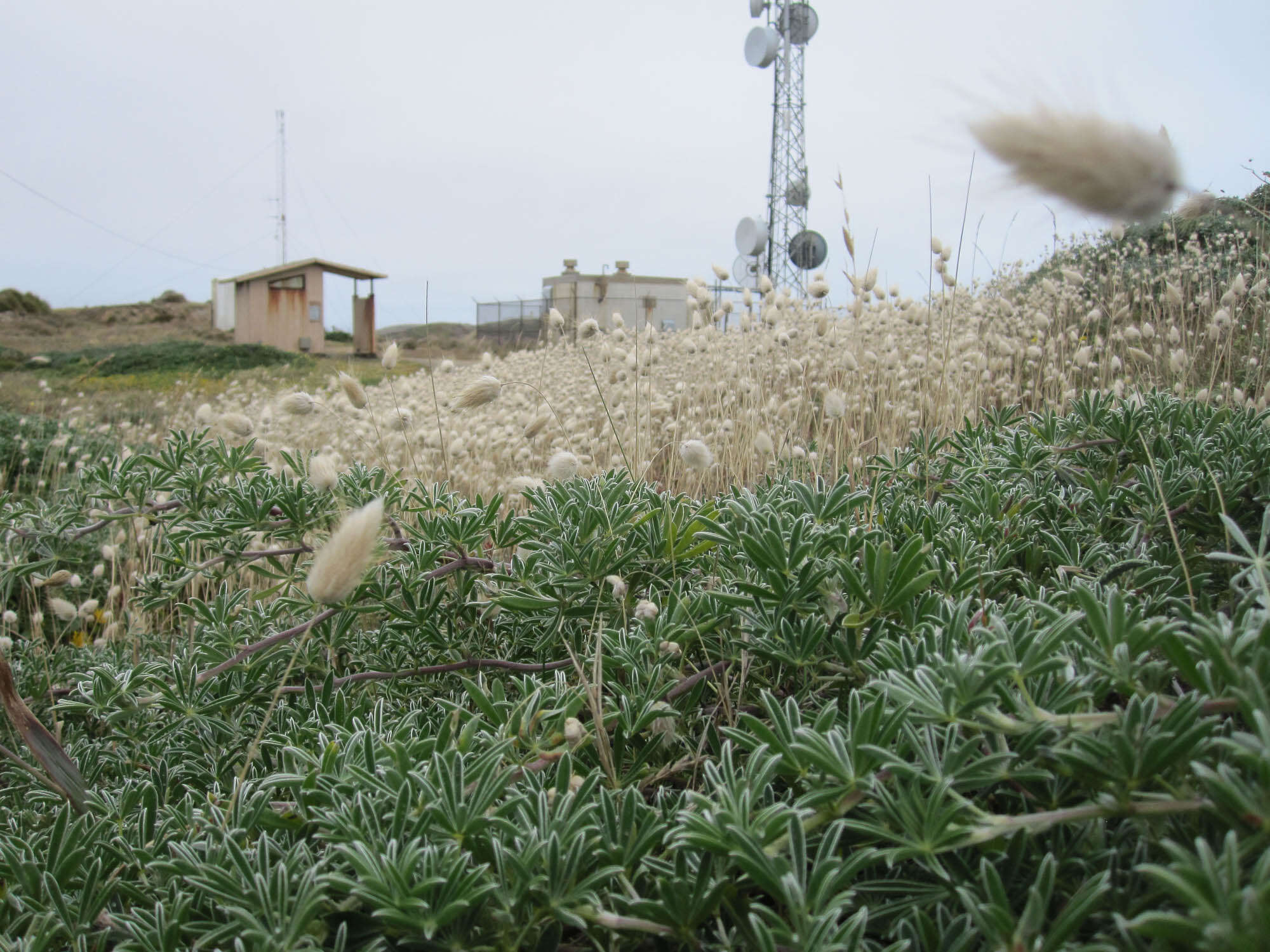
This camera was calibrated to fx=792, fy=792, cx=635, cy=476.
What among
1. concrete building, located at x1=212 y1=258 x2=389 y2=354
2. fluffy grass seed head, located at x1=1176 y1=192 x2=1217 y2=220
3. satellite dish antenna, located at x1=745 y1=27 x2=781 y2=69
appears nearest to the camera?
fluffy grass seed head, located at x1=1176 y1=192 x2=1217 y2=220

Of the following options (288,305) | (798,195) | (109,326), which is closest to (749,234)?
(798,195)

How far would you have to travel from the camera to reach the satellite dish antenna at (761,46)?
16766 mm

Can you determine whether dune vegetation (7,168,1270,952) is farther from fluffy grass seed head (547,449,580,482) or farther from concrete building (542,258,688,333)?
concrete building (542,258,688,333)

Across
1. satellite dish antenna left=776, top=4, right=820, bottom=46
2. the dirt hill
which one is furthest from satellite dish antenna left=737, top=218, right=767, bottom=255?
the dirt hill

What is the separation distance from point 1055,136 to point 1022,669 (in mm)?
770

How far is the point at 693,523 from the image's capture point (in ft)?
3.62

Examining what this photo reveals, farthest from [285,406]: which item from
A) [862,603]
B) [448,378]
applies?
[448,378]

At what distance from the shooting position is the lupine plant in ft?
1.84

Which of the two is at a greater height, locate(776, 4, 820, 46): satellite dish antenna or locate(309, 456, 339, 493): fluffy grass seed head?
locate(776, 4, 820, 46): satellite dish antenna

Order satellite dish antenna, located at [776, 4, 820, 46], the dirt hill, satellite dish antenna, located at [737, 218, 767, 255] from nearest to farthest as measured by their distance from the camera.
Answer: satellite dish antenna, located at [737, 218, 767, 255] < satellite dish antenna, located at [776, 4, 820, 46] < the dirt hill

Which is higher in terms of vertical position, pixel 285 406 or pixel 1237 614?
pixel 285 406

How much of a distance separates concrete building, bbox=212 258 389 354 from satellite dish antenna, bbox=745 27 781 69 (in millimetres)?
11285

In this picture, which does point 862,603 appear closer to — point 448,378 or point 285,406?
point 285,406

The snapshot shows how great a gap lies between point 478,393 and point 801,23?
21.6 m
